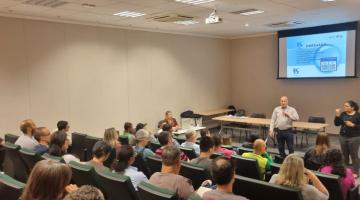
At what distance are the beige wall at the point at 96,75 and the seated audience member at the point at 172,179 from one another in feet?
16.0

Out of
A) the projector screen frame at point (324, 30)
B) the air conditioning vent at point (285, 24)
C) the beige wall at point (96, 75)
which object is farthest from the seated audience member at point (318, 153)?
the projector screen frame at point (324, 30)

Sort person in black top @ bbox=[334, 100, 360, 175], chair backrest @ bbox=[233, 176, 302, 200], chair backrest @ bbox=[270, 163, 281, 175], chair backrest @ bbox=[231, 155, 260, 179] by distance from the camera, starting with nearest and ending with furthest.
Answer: chair backrest @ bbox=[233, 176, 302, 200], chair backrest @ bbox=[270, 163, 281, 175], chair backrest @ bbox=[231, 155, 260, 179], person in black top @ bbox=[334, 100, 360, 175]

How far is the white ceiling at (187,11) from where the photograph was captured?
5977 millimetres

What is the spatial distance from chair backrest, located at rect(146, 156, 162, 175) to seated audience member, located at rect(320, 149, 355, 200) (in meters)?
1.88

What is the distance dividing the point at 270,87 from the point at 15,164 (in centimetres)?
869

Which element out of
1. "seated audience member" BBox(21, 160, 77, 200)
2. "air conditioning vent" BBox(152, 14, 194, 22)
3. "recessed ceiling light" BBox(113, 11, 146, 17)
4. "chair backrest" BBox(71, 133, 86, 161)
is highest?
"recessed ceiling light" BBox(113, 11, 146, 17)

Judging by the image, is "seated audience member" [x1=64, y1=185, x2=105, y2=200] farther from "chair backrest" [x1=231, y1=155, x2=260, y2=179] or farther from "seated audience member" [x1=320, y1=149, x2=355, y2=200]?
"seated audience member" [x1=320, y1=149, x2=355, y2=200]

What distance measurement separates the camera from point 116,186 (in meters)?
2.81

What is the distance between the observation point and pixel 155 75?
9.49 metres

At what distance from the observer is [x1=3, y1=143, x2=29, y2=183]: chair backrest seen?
421 cm

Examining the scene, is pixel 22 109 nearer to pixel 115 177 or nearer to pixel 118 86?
pixel 118 86

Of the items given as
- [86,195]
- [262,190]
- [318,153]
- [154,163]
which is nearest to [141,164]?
[154,163]

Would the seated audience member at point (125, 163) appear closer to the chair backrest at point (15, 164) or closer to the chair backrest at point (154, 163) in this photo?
the chair backrest at point (154, 163)

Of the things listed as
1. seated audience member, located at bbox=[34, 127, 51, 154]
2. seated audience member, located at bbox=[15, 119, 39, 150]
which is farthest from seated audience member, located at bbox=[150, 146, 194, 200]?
seated audience member, located at bbox=[15, 119, 39, 150]
